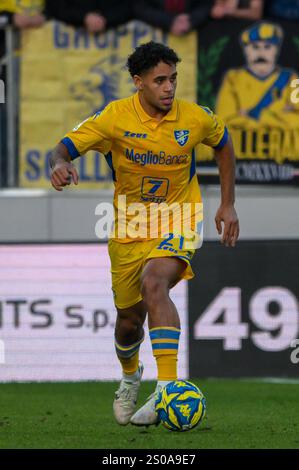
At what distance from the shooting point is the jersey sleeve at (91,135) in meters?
8.05

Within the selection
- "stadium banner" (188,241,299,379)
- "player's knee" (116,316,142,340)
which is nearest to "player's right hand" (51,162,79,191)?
"player's knee" (116,316,142,340)

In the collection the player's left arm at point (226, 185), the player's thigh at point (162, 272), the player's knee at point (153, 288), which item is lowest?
the player's knee at point (153, 288)

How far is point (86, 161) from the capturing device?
15.6 meters

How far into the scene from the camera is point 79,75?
15594 millimetres

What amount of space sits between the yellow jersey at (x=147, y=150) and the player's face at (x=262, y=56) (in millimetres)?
7378

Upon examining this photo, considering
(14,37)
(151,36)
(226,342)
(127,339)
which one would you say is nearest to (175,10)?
(151,36)

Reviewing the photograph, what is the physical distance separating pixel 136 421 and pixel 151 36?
8.22 meters

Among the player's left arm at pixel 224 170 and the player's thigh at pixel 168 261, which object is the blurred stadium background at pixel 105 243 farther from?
the player's left arm at pixel 224 170

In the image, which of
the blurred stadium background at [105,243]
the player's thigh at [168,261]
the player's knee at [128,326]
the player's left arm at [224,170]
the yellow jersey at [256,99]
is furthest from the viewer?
the yellow jersey at [256,99]

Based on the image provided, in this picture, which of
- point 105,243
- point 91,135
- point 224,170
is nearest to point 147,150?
point 91,135

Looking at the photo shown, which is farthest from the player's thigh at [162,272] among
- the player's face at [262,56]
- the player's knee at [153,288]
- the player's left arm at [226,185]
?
the player's face at [262,56]

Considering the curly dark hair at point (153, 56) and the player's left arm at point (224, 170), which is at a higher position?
the curly dark hair at point (153, 56)

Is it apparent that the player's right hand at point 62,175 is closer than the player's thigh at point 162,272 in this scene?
Yes

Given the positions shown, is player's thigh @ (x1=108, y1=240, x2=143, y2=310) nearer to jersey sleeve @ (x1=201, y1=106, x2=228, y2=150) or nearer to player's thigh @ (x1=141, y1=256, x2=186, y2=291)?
player's thigh @ (x1=141, y1=256, x2=186, y2=291)
